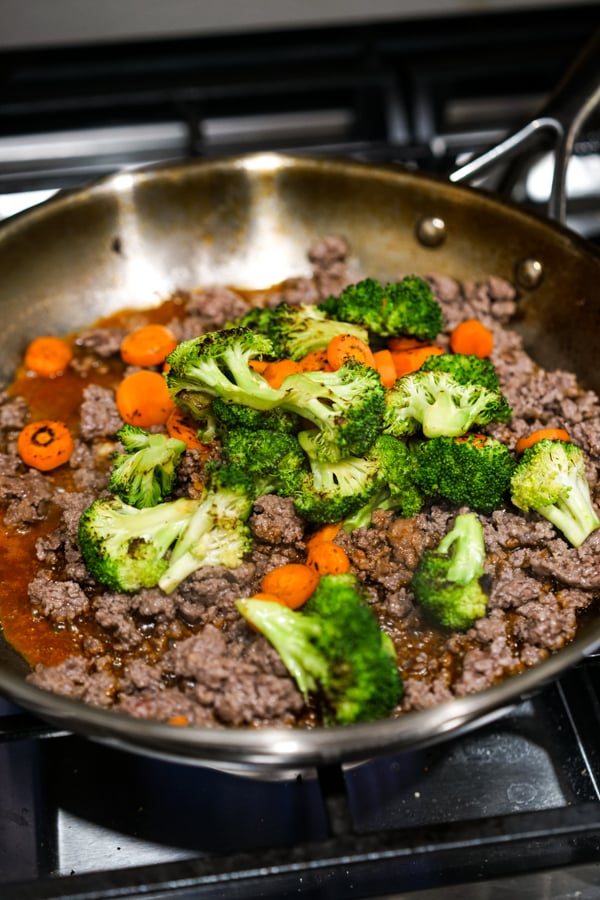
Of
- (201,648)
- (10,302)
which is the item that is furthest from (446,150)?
(201,648)

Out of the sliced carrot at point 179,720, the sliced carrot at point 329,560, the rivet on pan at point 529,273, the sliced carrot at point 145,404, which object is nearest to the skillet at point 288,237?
the rivet on pan at point 529,273

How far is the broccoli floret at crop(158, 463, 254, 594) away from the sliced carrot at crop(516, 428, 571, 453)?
0.66 meters

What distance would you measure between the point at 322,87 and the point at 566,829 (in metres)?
2.41

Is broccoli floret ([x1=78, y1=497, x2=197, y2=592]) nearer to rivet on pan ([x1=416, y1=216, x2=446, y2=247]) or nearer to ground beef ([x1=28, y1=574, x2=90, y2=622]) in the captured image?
ground beef ([x1=28, y1=574, x2=90, y2=622])

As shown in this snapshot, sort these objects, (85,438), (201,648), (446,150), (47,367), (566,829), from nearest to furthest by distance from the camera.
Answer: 1. (566,829)
2. (201,648)
3. (85,438)
4. (47,367)
5. (446,150)

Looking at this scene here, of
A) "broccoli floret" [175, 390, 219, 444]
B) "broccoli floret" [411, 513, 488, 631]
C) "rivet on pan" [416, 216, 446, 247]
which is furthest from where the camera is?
"rivet on pan" [416, 216, 446, 247]

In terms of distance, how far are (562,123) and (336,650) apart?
5.13ft

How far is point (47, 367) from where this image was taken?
233 centimetres

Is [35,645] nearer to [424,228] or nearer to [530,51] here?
[424,228]

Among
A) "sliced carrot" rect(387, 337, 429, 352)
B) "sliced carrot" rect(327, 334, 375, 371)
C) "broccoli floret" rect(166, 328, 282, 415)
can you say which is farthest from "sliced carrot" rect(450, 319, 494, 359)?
"broccoli floret" rect(166, 328, 282, 415)

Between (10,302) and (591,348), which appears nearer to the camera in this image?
(591,348)

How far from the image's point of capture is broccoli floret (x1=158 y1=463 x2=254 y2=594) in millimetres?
1761

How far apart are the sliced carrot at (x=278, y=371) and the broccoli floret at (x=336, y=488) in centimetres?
20

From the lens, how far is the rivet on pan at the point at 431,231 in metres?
2.47
